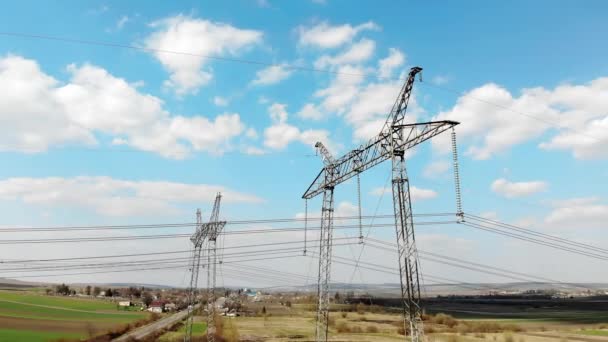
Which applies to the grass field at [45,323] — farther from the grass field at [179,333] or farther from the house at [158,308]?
the house at [158,308]

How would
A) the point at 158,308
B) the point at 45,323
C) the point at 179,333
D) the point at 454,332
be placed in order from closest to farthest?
1. the point at 179,333
2. the point at 454,332
3. the point at 45,323
4. the point at 158,308

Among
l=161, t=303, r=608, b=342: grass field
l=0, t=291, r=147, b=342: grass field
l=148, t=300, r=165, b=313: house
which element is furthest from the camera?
l=148, t=300, r=165, b=313: house

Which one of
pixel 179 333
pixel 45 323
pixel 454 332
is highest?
pixel 454 332

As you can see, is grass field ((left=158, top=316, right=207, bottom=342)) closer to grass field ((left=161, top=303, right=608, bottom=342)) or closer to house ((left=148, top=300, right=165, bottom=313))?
grass field ((left=161, top=303, right=608, bottom=342))

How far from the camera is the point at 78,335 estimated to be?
8312 cm

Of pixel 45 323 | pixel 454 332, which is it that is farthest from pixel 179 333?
pixel 454 332

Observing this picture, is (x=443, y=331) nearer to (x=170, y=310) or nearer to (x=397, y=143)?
(x=397, y=143)

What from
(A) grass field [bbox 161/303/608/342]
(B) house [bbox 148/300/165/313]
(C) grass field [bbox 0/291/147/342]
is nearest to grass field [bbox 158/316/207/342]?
(A) grass field [bbox 161/303/608/342]

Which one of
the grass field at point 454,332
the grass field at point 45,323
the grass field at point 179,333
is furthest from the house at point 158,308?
the grass field at point 454,332

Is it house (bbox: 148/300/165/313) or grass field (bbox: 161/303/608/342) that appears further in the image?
house (bbox: 148/300/165/313)

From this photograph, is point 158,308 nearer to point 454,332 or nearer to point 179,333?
point 179,333

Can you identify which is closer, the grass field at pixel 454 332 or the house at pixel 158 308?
the grass field at pixel 454 332

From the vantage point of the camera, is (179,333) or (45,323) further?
(45,323)

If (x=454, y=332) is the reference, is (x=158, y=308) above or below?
below
